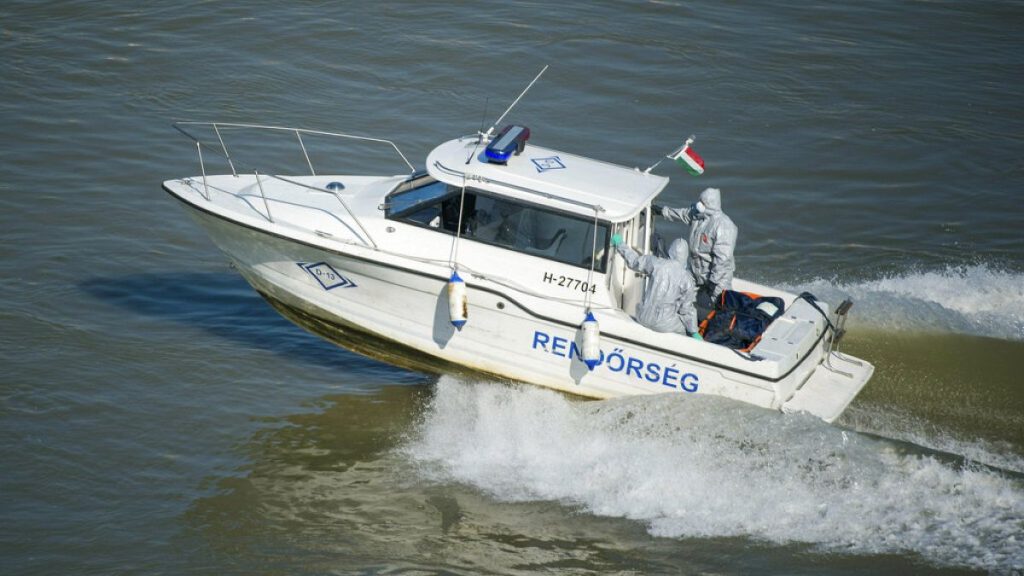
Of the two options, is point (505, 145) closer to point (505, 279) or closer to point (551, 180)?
point (551, 180)

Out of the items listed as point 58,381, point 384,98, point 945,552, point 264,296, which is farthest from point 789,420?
point 384,98

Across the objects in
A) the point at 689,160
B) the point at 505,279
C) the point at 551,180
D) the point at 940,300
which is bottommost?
the point at 940,300

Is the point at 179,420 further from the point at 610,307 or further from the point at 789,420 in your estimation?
the point at 789,420

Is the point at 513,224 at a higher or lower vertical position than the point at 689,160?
lower

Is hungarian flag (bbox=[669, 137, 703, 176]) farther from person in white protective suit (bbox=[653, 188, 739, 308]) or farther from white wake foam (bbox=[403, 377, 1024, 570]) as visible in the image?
white wake foam (bbox=[403, 377, 1024, 570])

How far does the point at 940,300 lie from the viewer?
1199 cm

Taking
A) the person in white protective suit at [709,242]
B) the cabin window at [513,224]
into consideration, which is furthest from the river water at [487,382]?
the person in white protective suit at [709,242]

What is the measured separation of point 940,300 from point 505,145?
5820 mm

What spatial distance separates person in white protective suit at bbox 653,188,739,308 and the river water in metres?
1.37

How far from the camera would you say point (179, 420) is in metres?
9.65

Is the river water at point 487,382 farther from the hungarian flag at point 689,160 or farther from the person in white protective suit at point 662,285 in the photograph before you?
the hungarian flag at point 689,160

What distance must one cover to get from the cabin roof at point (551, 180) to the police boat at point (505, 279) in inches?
0.7

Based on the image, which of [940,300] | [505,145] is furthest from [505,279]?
[940,300]

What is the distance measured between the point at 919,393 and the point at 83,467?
7.60 meters
